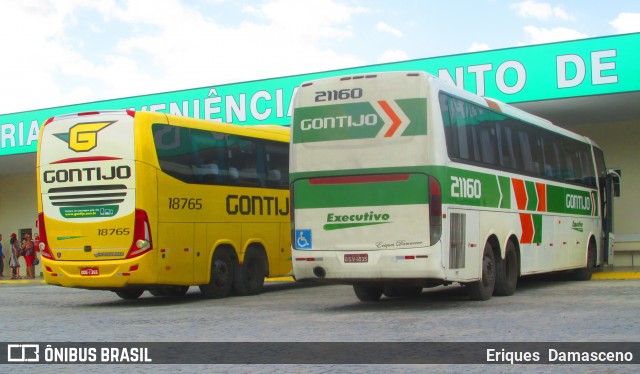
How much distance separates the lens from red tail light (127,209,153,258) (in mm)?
15422

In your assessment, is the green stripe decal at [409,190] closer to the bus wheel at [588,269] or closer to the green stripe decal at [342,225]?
the green stripe decal at [342,225]

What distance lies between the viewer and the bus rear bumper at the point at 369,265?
512 inches

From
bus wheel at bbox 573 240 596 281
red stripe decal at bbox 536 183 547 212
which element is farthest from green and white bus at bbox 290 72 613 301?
bus wheel at bbox 573 240 596 281

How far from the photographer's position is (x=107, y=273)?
611 inches

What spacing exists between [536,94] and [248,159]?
826 centimetres

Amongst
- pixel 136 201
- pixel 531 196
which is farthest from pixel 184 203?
pixel 531 196

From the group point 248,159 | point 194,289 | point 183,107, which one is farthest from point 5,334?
point 183,107

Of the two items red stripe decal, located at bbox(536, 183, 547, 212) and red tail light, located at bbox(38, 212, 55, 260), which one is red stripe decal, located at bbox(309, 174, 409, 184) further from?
red tail light, located at bbox(38, 212, 55, 260)

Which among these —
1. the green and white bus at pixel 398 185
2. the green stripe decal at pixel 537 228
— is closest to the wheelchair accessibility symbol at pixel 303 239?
the green and white bus at pixel 398 185

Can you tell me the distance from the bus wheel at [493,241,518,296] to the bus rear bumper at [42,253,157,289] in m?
5.77

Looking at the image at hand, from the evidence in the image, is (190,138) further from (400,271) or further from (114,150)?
(400,271)

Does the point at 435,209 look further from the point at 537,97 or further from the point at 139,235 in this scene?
the point at 537,97

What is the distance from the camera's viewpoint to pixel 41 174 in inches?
637

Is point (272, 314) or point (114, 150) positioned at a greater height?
point (114, 150)
